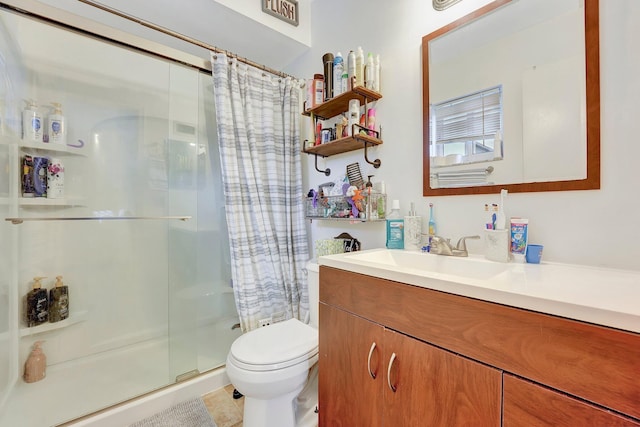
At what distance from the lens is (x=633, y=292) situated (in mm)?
599

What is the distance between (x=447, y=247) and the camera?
3.53 ft

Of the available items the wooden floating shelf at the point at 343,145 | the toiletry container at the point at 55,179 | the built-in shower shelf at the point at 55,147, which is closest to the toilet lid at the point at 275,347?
the wooden floating shelf at the point at 343,145

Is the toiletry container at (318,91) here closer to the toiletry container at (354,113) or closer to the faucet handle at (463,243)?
the toiletry container at (354,113)

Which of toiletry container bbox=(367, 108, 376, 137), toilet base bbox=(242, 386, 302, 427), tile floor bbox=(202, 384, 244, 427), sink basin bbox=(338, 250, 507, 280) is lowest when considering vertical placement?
tile floor bbox=(202, 384, 244, 427)

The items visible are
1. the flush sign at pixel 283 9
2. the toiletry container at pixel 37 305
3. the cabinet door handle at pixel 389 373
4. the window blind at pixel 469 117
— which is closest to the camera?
the cabinet door handle at pixel 389 373

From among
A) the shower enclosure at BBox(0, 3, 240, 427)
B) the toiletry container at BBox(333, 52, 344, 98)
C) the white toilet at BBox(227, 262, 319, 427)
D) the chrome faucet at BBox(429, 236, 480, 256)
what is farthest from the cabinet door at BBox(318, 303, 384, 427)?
the toiletry container at BBox(333, 52, 344, 98)

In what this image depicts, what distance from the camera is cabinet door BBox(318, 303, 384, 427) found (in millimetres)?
832

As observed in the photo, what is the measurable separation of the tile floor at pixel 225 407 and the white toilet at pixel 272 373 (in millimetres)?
254

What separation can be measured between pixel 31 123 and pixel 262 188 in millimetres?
1337

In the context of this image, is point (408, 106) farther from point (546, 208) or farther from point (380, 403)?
point (380, 403)

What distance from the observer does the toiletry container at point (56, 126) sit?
1524 mm

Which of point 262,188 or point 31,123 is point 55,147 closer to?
point 31,123

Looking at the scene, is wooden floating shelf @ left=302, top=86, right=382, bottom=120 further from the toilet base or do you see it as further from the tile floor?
the tile floor

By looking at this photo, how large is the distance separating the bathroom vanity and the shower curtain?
75 cm
